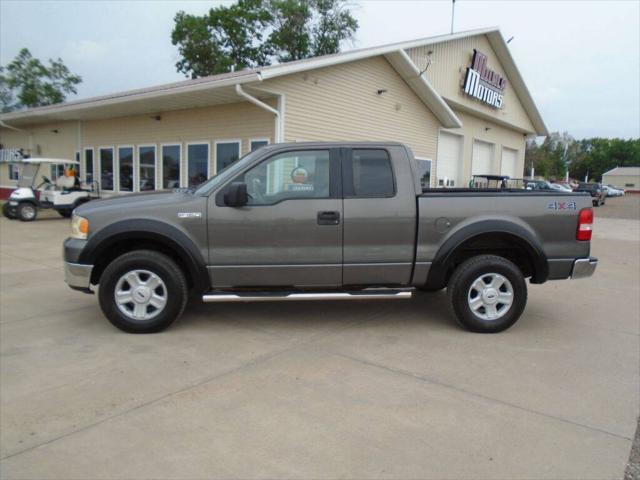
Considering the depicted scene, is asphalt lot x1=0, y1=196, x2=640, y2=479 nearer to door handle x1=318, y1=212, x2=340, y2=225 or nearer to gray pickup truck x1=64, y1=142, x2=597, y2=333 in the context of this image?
gray pickup truck x1=64, y1=142, x2=597, y2=333

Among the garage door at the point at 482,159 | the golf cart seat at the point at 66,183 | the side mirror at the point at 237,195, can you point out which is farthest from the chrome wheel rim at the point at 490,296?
the garage door at the point at 482,159

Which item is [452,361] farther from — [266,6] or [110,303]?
[266,6]

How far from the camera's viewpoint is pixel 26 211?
15.0 m

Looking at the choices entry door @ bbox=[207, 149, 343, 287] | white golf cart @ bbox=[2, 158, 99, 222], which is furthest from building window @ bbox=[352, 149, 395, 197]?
white golf cart @ bbox=[2, 158, 99, 222]

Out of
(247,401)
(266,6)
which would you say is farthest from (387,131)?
(266,6)

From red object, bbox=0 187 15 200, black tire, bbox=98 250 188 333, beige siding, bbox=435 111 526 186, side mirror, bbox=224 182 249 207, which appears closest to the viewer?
side mirror, bbox=224 182 249 207

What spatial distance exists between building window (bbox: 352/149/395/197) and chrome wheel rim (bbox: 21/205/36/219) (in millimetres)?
13694

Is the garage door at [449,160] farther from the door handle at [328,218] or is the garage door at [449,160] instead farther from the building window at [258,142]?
the door handle at [328,218]

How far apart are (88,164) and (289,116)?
32.2 feet

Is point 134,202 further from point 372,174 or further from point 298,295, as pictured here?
point 372,174

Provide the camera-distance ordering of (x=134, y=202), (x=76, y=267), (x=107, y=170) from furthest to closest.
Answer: (x=107, y=170), (x=134, y=202), (x=76, y=267)

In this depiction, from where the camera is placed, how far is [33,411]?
11.0ft

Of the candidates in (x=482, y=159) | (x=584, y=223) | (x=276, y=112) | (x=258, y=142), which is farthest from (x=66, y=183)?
(x=482, y=159)

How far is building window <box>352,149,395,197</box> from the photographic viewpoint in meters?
4.94
